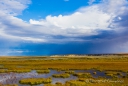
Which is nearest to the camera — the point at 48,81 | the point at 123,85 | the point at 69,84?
the point at 123,85

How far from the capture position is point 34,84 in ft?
103

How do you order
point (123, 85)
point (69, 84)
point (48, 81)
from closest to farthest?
point (123, 85)
point (69, 84)
point (48, 81)

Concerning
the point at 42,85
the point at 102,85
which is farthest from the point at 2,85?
the point at 102,85

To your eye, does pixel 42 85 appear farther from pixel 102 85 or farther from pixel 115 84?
pixel 115 84

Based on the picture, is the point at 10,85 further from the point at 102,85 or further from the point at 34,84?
the point at 102,85

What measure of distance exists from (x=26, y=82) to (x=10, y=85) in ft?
11.7

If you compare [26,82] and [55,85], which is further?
[26,82]

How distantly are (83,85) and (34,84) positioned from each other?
8.42 meters

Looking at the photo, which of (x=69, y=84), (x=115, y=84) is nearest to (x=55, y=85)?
(x=69, y=84)

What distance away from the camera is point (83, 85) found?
2981cm

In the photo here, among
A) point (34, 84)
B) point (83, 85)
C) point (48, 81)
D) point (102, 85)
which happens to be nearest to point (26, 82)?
point (34, 84)

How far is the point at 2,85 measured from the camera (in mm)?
29562

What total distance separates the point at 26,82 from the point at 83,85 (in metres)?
10.1

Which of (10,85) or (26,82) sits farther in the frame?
(26,82)
